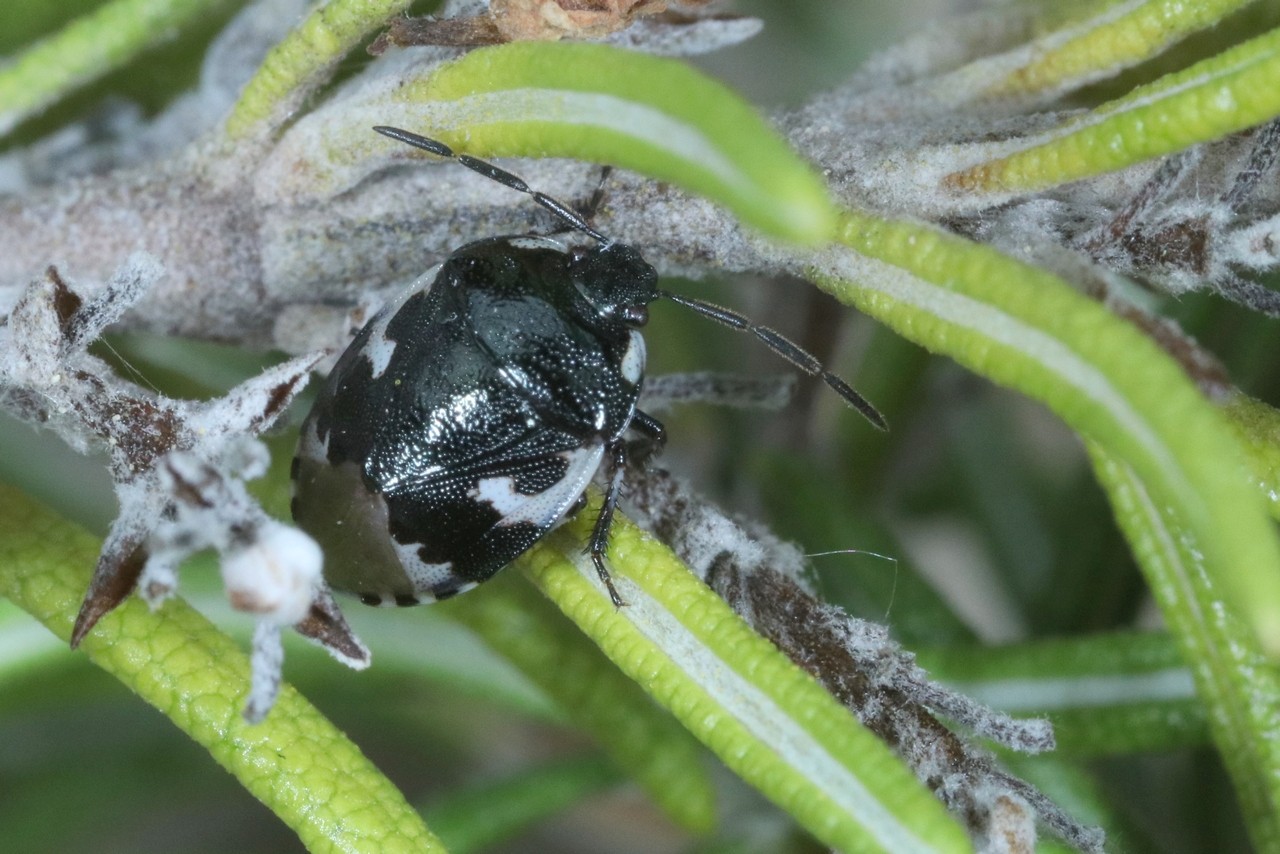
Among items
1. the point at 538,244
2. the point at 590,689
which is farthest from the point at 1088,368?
the point at 538,244

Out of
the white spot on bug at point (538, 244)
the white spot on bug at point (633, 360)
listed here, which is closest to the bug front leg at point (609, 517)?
the white spot on bug at point (633, 360)

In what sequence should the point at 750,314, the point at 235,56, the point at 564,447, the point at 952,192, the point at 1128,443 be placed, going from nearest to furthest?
the point at 1128,443
the point at 952,192
the point at 235,56
the point at 564,447
the point at 750,314

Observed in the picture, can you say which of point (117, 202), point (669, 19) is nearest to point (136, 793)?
point (117, 202)

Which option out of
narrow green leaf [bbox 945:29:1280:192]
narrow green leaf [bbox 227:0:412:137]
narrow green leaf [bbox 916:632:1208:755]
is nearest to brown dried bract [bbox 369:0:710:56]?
narrow green leaf [bbox 227:0:412:137]

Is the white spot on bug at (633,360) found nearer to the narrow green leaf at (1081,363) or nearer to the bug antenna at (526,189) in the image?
the bug antenna at (526,189)

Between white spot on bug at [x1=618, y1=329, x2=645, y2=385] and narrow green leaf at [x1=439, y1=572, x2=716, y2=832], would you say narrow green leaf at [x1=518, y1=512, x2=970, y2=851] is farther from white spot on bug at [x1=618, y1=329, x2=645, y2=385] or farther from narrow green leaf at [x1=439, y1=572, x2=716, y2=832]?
white spot on bug at [x1=618, y1=329, x2=645, y2=385]

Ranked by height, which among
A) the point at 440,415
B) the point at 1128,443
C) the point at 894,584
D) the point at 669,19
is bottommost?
the point at 894,584

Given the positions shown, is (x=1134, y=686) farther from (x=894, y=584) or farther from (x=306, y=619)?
(x=306, y=619)
